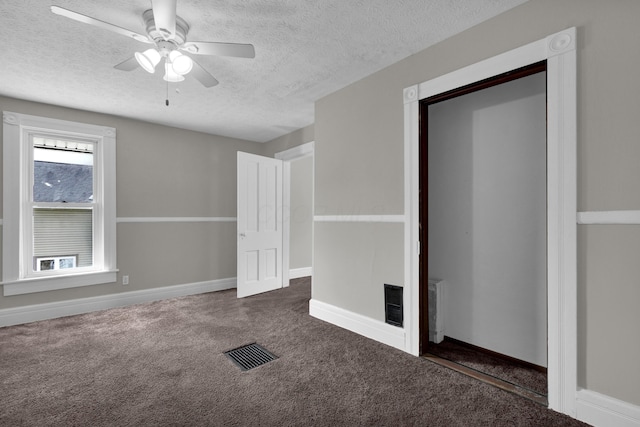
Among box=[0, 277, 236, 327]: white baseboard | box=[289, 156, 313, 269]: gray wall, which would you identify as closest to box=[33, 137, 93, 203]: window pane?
box=[0, 277, 236, 327]: white baseboard

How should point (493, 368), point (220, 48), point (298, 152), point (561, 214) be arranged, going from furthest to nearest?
point (298, 152) < point (493, 368) < point (220, 48) < point (561, 214)

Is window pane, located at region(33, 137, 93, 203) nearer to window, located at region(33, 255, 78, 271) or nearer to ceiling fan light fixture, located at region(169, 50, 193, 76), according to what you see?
window, located at region(33, 255, 78, 271)

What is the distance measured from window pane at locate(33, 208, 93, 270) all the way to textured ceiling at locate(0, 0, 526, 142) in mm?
1323

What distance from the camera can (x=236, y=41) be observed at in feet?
8.06

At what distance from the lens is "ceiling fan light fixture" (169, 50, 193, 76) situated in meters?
2.06

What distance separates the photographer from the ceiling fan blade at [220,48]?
2.04 metres

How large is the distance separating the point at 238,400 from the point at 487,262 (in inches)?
88.1

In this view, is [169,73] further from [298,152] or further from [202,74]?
[298,152]

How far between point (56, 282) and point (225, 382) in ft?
9.42

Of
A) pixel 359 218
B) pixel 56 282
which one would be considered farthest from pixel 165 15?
pixel 56 282

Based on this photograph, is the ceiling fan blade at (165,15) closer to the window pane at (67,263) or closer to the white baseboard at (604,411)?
the white baseboard at (604,411)

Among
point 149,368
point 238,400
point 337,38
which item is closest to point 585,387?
point 238,400

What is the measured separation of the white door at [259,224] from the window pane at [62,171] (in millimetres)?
1906

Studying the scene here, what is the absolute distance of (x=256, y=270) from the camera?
471 centimetres
